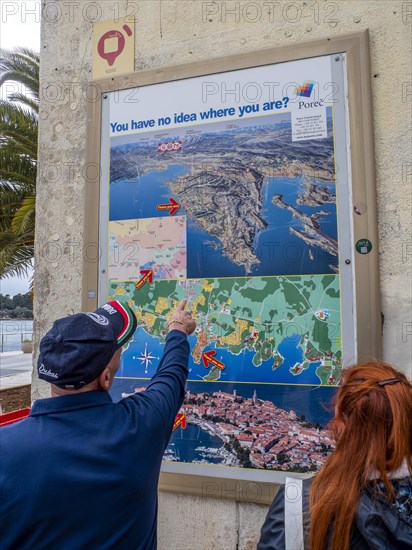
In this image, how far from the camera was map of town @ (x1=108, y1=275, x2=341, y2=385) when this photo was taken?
2137mm

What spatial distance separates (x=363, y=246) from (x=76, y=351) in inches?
52.5

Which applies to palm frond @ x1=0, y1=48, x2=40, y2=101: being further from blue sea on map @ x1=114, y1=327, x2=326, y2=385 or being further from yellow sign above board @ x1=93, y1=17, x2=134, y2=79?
blue sea on map @ x1=114, y1=327, x2=326, y2=385

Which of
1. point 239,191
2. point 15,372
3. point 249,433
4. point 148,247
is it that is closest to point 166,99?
point 239,191

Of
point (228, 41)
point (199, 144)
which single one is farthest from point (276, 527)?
point (228, 41)

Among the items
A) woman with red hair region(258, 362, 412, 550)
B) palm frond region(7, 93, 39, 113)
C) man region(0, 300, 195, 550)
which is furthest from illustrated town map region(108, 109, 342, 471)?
palm frond region(7, 93, 39, 113)

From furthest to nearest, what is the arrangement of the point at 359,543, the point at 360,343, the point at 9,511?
the point at 360,343 < the point at 9,511 < the point at 359,543

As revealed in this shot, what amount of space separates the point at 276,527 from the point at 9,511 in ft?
2.28

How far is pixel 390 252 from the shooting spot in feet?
6.95

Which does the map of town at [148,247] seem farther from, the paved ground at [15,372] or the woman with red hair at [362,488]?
the paved ground at [15,372]

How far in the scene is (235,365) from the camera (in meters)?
2.26

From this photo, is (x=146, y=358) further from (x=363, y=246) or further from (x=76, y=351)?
(x=363, y=246)

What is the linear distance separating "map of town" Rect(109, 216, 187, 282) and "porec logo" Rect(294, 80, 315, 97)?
2.71 feet

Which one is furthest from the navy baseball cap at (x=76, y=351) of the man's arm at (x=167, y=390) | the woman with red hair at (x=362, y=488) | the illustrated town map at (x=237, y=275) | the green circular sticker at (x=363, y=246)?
the green circular sticker at (x=363, y=246)

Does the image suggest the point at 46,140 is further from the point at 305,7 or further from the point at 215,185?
the point at 305,7
